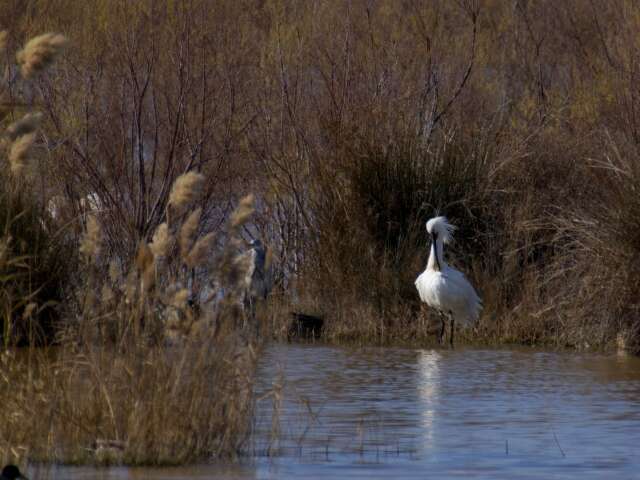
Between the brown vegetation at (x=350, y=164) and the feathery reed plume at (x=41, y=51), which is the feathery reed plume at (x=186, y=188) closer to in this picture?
the feathery reed plume at (x=41, y=51)

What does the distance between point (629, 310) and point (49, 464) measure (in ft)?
24.8

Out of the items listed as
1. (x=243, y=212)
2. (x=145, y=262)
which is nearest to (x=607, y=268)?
(x=243, y=212)

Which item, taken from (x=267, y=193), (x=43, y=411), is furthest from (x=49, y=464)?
(x=267, y=193)

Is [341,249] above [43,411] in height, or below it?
above

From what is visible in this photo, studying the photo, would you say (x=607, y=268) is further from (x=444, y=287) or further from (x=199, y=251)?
(x=199, y=251)

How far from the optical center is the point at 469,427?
9.14 m

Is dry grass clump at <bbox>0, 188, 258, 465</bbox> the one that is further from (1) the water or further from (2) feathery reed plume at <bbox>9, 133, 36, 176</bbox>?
(2) feathery reed plume at <bbox>9, 133, 36, 176</bbox>

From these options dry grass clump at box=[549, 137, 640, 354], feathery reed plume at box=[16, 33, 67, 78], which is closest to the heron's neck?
dry grass clump at box=[549, 137, 640, 354]

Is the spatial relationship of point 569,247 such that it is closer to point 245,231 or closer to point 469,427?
point 245,231

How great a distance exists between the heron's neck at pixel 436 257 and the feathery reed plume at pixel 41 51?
8194 mm

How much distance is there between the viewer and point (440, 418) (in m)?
9.50

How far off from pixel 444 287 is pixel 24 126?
7.49 m

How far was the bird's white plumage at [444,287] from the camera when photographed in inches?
565

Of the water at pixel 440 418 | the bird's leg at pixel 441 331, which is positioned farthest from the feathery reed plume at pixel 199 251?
the bird's leg at pixel 441 331
